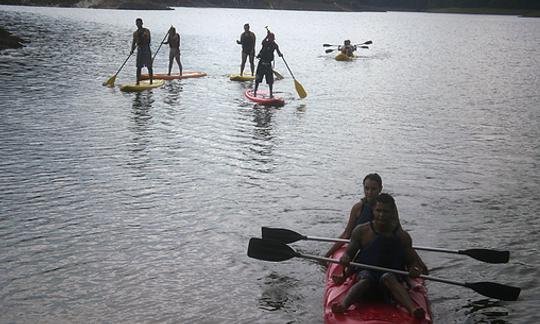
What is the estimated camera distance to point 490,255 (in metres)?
9.49

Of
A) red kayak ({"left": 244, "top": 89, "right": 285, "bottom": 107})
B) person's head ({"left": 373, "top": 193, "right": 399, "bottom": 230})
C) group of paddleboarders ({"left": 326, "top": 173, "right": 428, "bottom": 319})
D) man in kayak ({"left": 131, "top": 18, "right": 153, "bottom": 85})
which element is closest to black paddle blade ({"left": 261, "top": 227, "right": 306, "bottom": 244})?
group of paddleboarders ({"left": 326, "top": 173, "right": 428, "bottom": 319})

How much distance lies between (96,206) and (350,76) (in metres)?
27.2

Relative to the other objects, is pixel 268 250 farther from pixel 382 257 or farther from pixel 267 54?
pixel 267 54

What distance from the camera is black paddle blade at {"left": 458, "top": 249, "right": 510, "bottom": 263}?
9.45 metres

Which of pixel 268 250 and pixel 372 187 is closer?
pixel 372 187

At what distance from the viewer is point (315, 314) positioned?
884 cm

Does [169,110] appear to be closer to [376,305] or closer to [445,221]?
[445,221]

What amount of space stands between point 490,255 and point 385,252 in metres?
2.26

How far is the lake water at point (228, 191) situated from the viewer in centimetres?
932

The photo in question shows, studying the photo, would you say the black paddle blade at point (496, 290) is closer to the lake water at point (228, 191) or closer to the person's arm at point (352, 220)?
the lake water at point (228, 191)

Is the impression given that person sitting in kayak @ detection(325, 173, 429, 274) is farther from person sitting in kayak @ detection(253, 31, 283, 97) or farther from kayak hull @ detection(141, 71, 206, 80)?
kayak hull @ detection(141, 71, 206, 80)

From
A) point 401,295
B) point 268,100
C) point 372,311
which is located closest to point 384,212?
point 401,295

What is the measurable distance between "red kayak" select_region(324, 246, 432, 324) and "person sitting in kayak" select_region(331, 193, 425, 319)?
0.35 feet

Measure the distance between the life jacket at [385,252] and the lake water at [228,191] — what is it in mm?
1264
